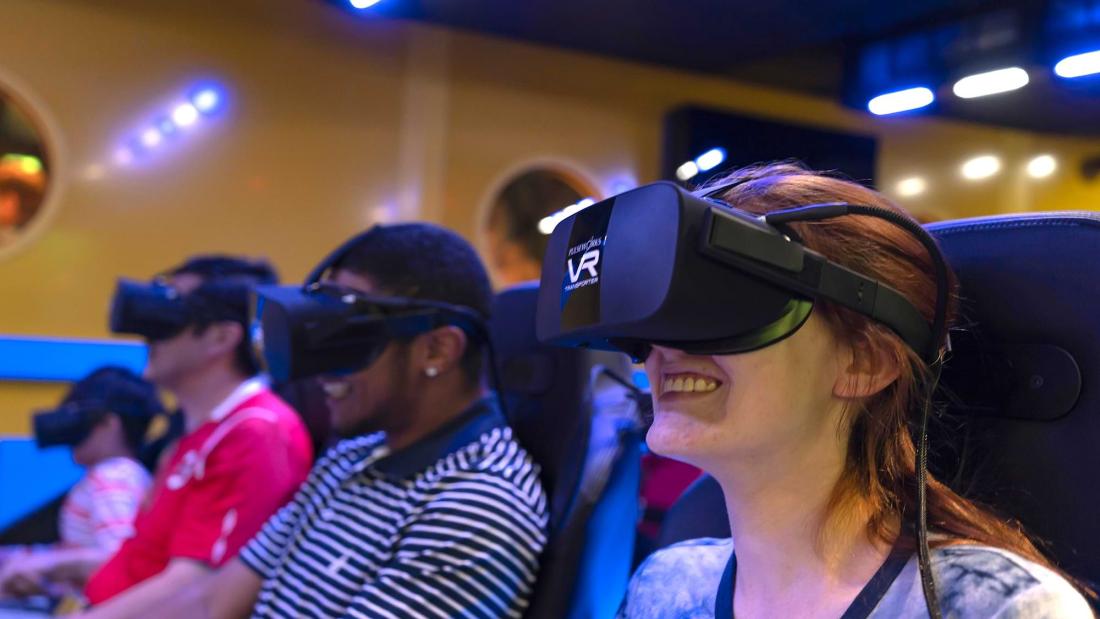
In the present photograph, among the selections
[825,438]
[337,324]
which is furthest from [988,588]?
[337,324]

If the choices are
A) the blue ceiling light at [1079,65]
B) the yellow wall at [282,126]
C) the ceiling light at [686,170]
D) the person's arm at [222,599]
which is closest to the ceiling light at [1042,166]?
the yellow wall at [282,126]

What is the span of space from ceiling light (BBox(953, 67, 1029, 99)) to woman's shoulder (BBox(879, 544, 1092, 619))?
11.4ft

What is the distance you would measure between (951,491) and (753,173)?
12.9 inches

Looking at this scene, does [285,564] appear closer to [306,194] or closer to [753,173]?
[753,173]

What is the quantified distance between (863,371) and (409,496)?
75 centimetres

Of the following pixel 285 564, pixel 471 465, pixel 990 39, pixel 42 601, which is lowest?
pixel 42 601

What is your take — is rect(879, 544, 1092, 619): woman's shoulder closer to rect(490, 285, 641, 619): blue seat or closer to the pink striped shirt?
rect(490, 285, 641, 619): blue seat

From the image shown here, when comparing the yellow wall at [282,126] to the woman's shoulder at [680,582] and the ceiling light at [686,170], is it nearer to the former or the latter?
the ceiling light at [686,170]

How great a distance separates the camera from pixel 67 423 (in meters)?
2.54

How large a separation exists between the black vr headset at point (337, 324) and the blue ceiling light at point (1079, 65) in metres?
2.97

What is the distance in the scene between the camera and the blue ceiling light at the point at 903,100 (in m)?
4.23

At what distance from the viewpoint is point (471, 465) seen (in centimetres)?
134

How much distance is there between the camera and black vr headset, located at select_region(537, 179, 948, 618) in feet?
2.27

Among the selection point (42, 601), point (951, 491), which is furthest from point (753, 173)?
point (42, 601)
